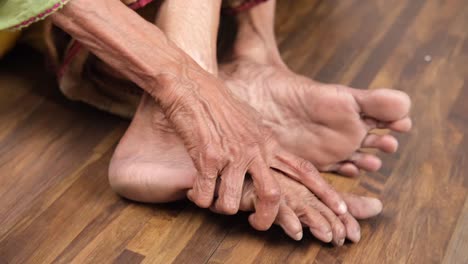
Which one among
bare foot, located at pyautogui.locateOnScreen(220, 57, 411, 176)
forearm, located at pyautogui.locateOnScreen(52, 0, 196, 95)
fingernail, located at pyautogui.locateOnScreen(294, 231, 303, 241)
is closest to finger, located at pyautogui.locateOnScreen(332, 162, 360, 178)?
bare foot, located at pyautogui.locateOnScreen(220, 57, 411, 176)

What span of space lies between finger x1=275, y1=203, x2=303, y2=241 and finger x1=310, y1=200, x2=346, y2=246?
1.8 inches

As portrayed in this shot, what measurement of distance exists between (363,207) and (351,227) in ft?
0.17

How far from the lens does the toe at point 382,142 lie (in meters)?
1.16

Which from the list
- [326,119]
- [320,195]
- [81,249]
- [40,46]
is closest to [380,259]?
[320,195]

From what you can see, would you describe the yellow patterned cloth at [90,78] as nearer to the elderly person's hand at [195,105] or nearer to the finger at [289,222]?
the elderly person's hand at [195,105]

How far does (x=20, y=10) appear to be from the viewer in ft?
3.22

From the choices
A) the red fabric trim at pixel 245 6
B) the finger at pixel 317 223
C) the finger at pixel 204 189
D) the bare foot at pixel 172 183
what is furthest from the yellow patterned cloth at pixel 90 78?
the finger at pixel 317 223

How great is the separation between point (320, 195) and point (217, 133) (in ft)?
0.67

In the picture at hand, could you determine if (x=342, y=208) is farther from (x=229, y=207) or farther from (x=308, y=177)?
(x=229, y=207)

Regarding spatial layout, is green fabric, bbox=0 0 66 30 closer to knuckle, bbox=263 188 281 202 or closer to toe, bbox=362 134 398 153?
knuckle, bbox=263 188 281 202

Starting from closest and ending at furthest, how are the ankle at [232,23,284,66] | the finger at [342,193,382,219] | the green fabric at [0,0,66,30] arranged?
the green fabric at [0,0,66,30], the finger at [342,193,382,219], the ankle at [232,23,284,66]

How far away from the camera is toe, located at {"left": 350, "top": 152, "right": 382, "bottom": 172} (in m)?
1.17

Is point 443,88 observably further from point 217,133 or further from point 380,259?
point 217,133

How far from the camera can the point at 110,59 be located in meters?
1.04
